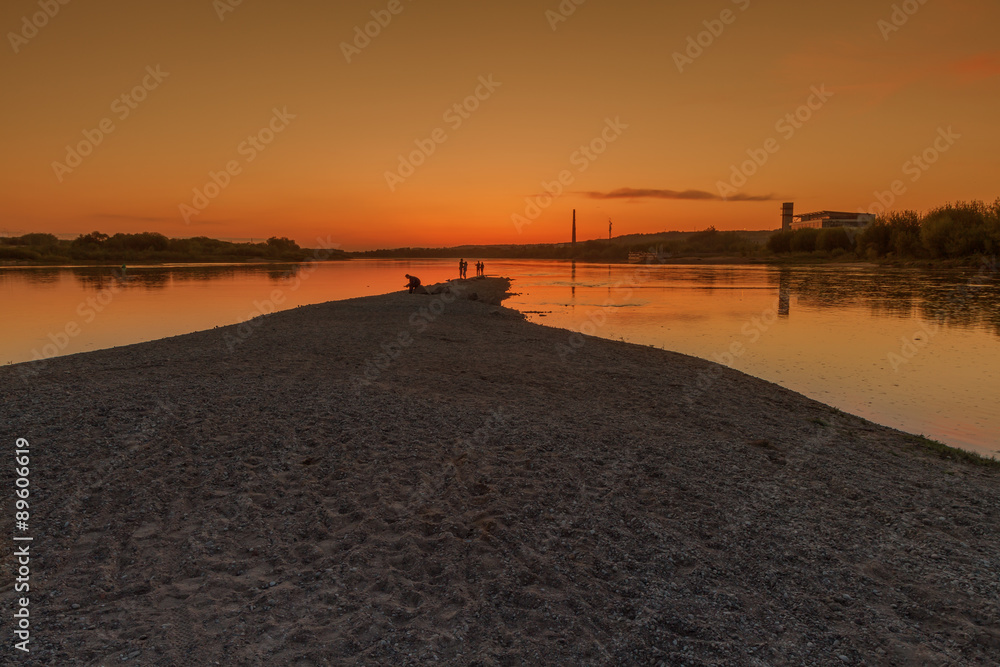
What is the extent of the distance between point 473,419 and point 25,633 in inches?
225

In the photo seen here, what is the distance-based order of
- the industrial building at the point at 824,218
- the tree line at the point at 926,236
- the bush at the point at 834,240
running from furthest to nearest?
the industrial building at the point at 824,218
the bush at the point at 834,240
the tree line at the point at 926,236

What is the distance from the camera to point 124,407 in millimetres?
8352

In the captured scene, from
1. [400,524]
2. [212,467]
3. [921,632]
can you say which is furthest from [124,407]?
[921,632]

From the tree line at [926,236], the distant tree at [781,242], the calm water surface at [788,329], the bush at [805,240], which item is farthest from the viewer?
the distant tree at [781,242]

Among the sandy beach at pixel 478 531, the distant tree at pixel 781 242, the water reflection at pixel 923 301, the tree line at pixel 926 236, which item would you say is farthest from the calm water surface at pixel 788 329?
the distant tree at pixel 781 242

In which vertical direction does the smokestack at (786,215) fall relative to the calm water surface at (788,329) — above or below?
above

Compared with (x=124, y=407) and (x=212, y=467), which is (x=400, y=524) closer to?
(x=212, y=467)

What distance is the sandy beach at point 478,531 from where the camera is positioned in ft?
12.6

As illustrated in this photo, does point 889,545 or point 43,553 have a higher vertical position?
point 43,553

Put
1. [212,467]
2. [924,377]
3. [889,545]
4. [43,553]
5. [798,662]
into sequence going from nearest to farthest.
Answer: [798,662], [43,553], [889,545], [212,467], [924,377]

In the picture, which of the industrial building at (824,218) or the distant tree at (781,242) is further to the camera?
the industrial building at (824,218)

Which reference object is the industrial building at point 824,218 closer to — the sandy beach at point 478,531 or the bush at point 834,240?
the bush at point 834,240

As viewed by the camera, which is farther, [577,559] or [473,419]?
[473,419]

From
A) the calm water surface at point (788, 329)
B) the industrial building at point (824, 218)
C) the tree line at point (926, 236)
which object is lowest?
the calm water surface at point (788, 329)
